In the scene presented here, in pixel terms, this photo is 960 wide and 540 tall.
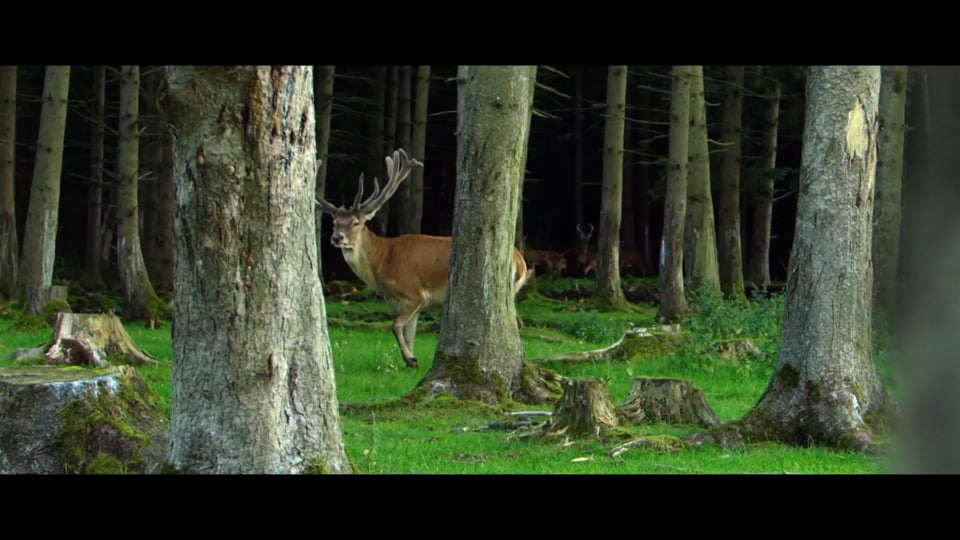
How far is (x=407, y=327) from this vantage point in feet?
46.6

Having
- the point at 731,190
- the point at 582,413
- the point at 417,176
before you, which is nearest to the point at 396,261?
the point at 582,413

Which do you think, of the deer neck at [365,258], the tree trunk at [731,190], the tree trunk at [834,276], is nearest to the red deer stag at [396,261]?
the deer neck at [365,258]

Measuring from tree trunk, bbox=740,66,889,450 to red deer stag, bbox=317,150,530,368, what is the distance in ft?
21.0

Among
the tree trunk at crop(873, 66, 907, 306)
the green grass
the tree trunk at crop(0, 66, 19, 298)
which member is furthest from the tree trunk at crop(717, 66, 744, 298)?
the tree trunk at crop(0, 66, 19, 298)

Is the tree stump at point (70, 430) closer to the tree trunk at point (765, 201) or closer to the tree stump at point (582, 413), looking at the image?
the tree stump at point (582, 413)

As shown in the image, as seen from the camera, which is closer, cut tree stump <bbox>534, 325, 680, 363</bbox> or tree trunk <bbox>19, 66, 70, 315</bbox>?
cut tree stump <bbox>534, 325, 680, 363</bbox>

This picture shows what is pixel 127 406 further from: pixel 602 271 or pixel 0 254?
pixel 602 271

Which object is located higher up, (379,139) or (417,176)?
(379,139)

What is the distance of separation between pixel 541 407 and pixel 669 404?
148cm

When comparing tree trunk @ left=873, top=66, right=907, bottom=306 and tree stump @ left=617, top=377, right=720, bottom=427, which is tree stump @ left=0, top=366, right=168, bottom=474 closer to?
tree stump @ left=617, top=377, right=720, bottom=427

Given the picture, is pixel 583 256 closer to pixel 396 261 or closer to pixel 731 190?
pixel 731 190

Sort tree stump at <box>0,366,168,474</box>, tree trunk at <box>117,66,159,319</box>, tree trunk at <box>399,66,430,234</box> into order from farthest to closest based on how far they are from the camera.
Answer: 1. tree trunk at <box>399,66,430,234</box>
2. tree trunk at <box>117,66,159,319</box>
3. tree stump at <box>0,366,168,474</box>

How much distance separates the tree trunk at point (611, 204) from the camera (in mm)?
21450

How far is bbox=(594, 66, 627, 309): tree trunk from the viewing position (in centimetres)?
2145
